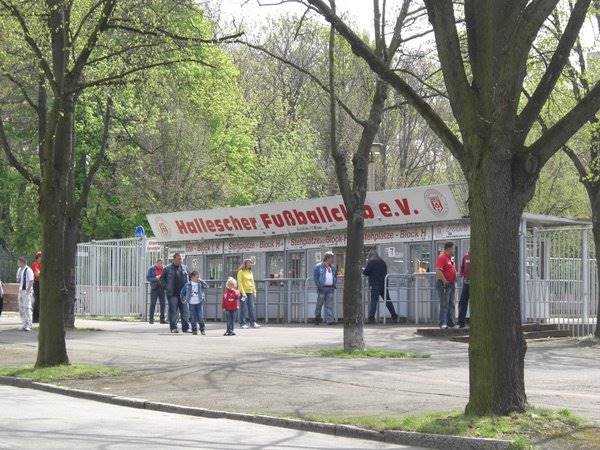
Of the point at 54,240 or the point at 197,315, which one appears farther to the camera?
the point at 197,315

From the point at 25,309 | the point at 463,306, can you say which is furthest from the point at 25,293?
the point at 463,306

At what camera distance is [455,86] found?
11766mm

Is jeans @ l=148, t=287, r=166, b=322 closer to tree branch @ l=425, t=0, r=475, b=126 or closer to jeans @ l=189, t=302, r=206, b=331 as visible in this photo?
jeans @ l=189, t=302, r=206, b=331

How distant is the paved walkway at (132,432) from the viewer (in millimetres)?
10898

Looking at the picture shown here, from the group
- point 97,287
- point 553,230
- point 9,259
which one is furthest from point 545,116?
point 9,259

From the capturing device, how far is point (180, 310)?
28.2 meters

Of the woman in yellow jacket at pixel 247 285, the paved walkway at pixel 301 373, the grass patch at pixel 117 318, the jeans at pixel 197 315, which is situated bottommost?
the grass patch at pixel 117 318

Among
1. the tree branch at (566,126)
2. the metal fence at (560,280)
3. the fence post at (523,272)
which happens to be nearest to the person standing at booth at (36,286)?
the fence post at (523,272)

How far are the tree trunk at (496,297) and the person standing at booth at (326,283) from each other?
17.6 metres

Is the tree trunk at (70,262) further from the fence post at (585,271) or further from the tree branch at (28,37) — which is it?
the fence post at (585,271)

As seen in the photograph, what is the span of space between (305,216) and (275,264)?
2.42 meters

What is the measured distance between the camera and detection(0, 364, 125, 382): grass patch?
16.8 metres

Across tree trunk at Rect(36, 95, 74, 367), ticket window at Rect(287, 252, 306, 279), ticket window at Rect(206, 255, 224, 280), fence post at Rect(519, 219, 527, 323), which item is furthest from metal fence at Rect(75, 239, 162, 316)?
tree trunk at Rect(36, 95, 74, 367)

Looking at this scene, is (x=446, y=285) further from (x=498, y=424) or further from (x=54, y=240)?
(x=498, y=424)
